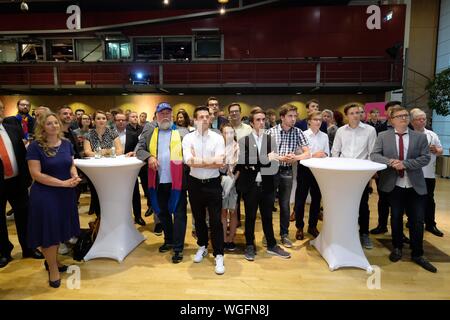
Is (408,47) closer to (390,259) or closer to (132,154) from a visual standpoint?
(390,259)

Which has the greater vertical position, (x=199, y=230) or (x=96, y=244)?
(x=199, y=230)

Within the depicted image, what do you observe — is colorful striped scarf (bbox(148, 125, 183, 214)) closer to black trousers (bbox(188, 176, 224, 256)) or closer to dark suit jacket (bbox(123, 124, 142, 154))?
black trousers (bbox(188, 176, 224, 256))

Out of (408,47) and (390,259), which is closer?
(390,259)

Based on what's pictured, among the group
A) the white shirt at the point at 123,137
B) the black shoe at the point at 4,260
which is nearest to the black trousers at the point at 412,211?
the white shirt at the point at 123,137

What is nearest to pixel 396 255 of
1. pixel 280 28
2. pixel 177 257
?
pixel 177 257

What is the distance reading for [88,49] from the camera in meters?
13.0

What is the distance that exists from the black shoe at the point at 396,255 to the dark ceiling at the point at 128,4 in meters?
10.6

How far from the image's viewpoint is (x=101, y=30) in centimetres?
1155

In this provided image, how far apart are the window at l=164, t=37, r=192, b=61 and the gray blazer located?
34.8 ft

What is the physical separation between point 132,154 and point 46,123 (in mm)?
1016

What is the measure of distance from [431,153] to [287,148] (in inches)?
68.0
